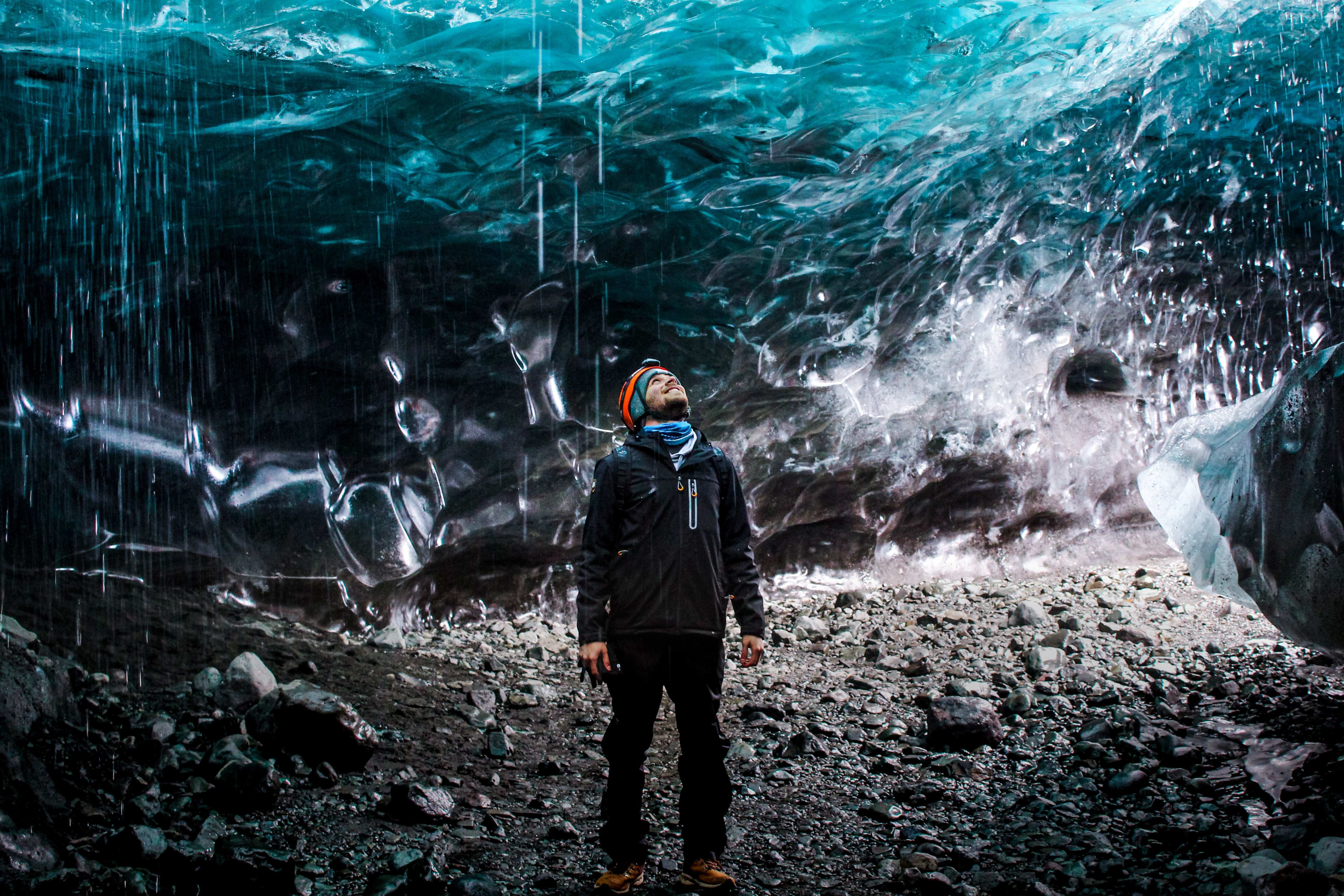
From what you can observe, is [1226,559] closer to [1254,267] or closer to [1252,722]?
[1252,722]

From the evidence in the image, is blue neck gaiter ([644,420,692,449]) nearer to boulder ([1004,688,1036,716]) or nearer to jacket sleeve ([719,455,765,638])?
jacket sleeve ([719,455,765,638])

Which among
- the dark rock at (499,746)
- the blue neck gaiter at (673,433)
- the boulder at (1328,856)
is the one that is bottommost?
the dark rock at (499,746)

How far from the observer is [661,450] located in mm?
2678

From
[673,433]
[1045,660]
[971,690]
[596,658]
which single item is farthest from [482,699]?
[1045,660]

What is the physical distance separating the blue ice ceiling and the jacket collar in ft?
12.0

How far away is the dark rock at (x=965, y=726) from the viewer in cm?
383

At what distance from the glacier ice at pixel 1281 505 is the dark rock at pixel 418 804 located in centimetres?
369

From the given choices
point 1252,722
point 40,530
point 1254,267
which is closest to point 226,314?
point 40,530

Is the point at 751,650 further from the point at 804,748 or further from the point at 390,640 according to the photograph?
the point at 390,640

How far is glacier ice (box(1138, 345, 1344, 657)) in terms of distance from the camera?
3449mm

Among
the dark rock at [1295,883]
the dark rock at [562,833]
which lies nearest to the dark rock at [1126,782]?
the dark rock at [1295,883]

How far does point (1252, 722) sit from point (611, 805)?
9.52 feet

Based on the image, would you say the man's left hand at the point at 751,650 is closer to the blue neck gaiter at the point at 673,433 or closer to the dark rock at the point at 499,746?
the blue neck gaiter at the point at 673,433

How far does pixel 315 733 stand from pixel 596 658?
5.28 feet
